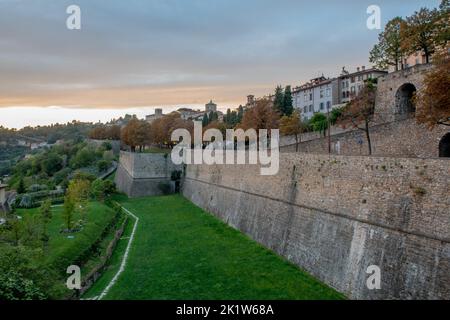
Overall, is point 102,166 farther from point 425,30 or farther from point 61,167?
point 425,30

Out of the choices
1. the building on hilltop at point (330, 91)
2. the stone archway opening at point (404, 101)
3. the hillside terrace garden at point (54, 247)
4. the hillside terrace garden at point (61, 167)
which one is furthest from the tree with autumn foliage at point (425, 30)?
the hillside terrace garden at point (61, 167)

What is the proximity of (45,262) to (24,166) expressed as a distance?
226ft

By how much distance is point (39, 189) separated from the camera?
5150cm

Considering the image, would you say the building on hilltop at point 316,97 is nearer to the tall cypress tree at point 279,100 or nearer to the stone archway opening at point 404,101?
the tall cypress tree at point 279,100

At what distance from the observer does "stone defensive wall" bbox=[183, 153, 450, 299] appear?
11.4m

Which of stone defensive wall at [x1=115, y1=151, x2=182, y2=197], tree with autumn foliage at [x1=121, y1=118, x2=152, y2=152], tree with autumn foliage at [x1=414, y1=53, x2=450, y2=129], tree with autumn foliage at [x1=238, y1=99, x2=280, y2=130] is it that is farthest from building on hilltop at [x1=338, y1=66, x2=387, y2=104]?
tree with autumn foliage at [x1=414, y1=53, x2=450, y2=129]

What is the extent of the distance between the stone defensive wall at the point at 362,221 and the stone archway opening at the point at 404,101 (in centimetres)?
1243

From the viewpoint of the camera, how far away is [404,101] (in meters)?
27.9

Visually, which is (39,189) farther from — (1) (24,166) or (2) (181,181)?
(1) (24,166)

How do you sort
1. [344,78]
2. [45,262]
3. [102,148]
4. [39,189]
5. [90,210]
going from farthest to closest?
[102,148], [344,78], [39,189], [90,210], [45,262]

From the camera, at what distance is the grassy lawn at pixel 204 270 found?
14.9 metres

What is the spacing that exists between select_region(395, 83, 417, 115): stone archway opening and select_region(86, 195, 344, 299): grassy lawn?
1532 centimetres
